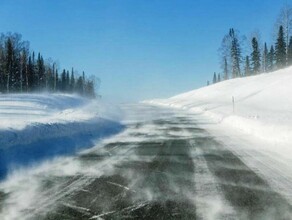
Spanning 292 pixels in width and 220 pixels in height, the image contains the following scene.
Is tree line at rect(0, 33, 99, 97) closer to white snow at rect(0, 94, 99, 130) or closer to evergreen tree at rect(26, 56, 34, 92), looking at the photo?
evergreen tree at rect(26, 56, 34, 92)

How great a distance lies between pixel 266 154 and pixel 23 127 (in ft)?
24.4

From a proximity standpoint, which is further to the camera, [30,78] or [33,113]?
[30,78]

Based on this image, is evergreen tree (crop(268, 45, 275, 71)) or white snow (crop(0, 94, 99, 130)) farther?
evergreen tree (crop(268, 45, 275, 71))

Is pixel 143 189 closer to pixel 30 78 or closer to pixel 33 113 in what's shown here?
pixel 33 113

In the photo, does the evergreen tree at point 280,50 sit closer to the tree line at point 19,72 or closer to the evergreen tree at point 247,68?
the evergreen tree at point 247,68

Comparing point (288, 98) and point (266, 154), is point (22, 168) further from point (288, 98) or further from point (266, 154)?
point (288, 98)

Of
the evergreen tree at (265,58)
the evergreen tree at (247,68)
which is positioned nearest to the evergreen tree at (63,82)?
the evergreen tree at (247,68)

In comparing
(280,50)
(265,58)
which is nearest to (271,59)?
(265,58)

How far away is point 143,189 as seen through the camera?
6.01 m

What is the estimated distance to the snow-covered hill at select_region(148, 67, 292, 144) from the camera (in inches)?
551

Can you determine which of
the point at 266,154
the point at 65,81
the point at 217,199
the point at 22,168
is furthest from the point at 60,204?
the point at 65,81

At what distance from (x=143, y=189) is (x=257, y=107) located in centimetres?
3276

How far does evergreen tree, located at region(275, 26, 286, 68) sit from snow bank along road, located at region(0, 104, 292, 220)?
7272cm

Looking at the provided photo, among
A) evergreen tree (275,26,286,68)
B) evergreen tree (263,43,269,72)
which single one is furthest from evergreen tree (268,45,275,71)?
evergreen tree (275,26,286,68)
